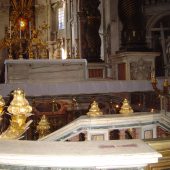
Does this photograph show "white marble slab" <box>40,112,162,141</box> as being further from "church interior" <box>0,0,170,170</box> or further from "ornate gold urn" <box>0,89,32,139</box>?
"ornate gold urn" <box>0,89,32,139</box>

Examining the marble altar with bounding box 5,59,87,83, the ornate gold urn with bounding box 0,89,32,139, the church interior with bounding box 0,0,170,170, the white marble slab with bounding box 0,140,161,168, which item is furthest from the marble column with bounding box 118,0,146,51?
the white marble slab with bounding box 0,140,161,168

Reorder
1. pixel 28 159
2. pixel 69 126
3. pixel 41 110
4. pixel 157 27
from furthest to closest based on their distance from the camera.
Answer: pixel 157 27 < pixel 41 110 < pixel 69 126 < pixel 28 159

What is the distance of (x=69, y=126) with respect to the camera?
4297mm

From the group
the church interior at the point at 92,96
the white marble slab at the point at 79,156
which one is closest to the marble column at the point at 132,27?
the church interior at the point at 92,96

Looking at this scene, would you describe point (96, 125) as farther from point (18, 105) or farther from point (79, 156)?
point (79, 156)

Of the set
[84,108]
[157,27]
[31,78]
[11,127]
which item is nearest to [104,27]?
[157,27]

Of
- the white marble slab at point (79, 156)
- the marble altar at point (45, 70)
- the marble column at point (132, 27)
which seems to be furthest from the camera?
the marble column at point (132, 27)

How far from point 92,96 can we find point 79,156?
7.76 meters

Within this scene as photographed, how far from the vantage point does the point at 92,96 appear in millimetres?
9781

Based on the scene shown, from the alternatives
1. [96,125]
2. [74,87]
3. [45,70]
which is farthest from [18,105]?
[45,70]

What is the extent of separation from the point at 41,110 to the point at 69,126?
13.9 feet

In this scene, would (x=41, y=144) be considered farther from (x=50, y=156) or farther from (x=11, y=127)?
(x=11, y=127)

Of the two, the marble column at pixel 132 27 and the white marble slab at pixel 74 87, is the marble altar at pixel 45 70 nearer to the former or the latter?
the white marble slab at pixel 74 87

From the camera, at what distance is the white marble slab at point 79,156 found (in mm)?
1990
